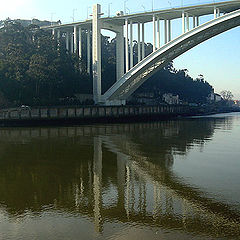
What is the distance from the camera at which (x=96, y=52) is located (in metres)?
50.1

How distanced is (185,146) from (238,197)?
12499 millimetres

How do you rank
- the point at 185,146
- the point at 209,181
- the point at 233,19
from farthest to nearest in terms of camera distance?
the point at 233,19, the point at 185,146, the point at 209,181

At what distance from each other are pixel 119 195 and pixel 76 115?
113 feet

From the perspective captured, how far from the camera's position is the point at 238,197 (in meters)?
10.2

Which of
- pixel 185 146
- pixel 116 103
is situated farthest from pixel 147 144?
pixel 116 103

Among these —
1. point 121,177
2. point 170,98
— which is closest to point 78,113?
point 121,177

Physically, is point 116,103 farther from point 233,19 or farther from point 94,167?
point 94,167

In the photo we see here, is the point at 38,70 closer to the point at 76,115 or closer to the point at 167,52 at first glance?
the point at 76,115

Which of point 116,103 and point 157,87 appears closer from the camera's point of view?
point 116,103

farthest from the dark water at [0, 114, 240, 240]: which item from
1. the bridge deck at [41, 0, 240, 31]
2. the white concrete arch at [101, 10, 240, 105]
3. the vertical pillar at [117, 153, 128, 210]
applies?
the bridge deck at [41, 0, 240, 31]

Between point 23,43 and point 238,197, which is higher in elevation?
point 23,43

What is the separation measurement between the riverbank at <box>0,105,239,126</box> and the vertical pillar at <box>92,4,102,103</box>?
3.95 m

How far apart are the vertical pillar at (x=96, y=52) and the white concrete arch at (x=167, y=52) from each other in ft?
4.51

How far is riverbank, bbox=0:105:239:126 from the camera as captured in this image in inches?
1499
